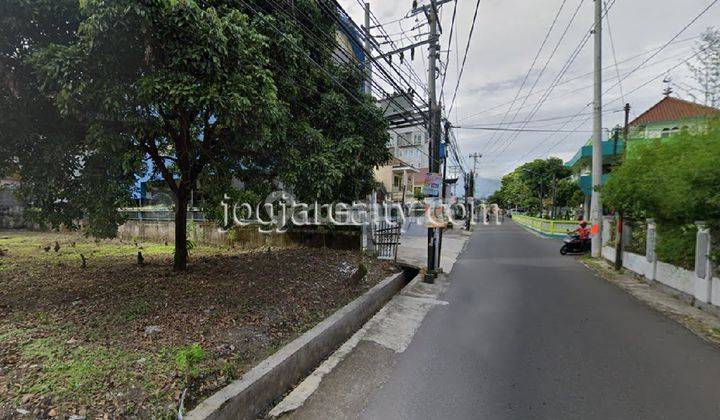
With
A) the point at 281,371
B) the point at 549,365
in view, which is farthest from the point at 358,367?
the point at 549,365

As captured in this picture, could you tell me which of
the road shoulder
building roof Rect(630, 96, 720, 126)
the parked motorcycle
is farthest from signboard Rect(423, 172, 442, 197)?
building roof Rect(630, 96, 720, 126)

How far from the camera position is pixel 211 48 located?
3908 millimetres

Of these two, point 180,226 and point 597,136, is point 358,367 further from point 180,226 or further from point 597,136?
point 597,136

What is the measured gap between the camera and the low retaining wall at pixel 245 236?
10445 mm

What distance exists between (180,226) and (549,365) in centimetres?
634

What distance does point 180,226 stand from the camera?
6.69 m

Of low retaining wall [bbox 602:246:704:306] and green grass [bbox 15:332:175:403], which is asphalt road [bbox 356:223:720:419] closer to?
low retaining wall [bbox 602:246:704:306]

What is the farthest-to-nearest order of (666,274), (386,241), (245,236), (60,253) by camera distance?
(245,236) → (386,241) → (60,253) → (666,274)

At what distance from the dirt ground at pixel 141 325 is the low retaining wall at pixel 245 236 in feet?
7.49

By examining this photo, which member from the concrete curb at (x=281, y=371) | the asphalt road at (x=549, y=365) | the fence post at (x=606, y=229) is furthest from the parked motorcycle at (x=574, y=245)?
the concrete curb at (x=281, y=371)

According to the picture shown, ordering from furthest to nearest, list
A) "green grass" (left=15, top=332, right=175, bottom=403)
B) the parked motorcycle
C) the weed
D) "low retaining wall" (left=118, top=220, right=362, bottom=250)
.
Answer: the parked motorcycle, "low retaining wall" (left=118, top=220, right=362, bottom=250), the weed, "green grass" (left=15, top=332, right=175, bottom=403)

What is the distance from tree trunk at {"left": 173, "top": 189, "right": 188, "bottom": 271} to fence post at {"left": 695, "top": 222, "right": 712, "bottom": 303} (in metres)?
9.10

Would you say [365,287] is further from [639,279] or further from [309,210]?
[639,279]

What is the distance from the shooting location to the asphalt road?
10.3 feet
